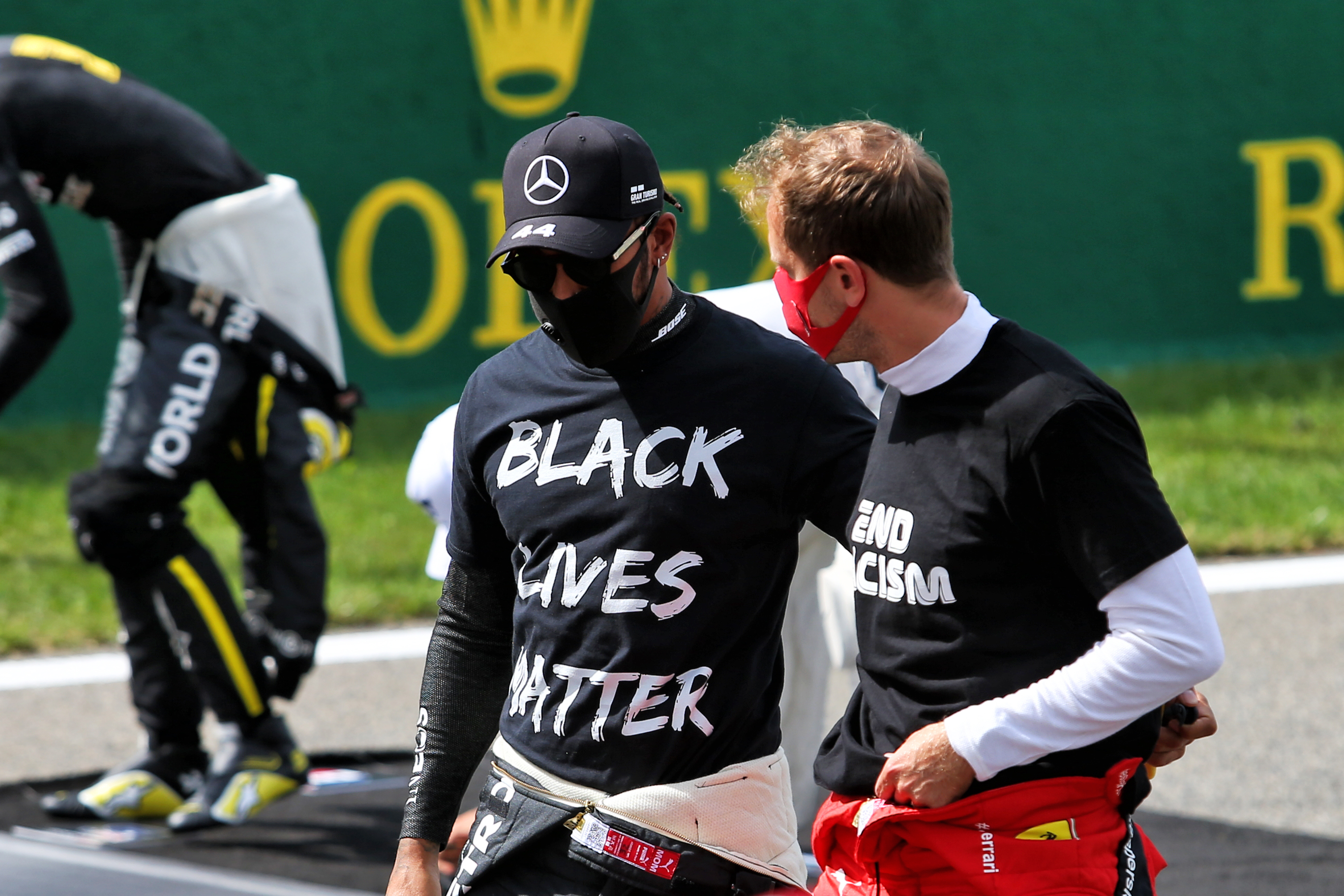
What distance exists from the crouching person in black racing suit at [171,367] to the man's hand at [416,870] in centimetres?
239

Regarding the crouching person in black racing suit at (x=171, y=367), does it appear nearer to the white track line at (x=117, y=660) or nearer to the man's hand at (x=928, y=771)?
the white track line at (x=117, y=660)

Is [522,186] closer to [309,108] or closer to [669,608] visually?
[669,608]

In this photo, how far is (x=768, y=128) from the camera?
35.7ft

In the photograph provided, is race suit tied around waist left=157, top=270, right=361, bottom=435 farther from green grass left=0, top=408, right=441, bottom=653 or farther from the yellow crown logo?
the yellow crown logo

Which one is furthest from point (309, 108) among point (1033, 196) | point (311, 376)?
point (311, 376)

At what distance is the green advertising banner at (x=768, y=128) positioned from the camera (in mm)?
10398

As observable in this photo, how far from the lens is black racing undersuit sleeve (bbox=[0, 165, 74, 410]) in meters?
4.57

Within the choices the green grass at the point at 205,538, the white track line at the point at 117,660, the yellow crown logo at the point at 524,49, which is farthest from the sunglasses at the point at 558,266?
the yellow crown logo at the point at 524,49

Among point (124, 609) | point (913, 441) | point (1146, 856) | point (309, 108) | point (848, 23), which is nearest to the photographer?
point (913, 441)

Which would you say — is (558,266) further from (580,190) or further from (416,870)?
(416,870)

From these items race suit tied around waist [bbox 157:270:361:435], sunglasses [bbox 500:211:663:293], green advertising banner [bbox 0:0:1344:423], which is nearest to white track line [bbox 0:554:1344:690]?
race suit tied around waist [bbox 157:270:361:435]

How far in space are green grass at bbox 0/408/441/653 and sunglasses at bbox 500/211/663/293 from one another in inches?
201

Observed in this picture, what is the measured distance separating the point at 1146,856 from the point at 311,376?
133 inches

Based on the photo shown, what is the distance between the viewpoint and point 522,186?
7.83ft
